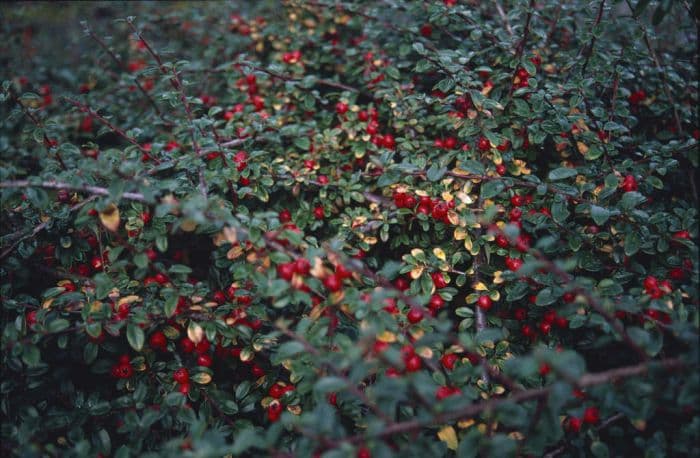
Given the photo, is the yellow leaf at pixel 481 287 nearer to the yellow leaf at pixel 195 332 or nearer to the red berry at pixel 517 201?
the red berry at pixel 517 201

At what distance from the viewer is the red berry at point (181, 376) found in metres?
1.50

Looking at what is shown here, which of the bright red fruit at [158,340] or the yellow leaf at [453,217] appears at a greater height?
the yellow leaf at [453,217]

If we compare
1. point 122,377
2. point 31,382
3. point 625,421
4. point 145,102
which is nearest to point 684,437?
point 625,421

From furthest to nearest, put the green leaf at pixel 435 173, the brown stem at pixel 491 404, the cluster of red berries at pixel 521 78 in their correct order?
1. the cluster of red berries at pixel 521 78
2. the green leaf at pixel 435 173
3. the brown stem at pixel 491 404

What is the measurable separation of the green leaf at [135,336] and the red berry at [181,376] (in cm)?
19

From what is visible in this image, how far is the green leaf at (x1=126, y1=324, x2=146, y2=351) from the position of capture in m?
1.36

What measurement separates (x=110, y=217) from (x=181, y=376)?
55cm

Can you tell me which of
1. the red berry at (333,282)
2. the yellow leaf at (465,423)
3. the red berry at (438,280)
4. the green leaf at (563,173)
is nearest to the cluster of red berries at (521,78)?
the green leaf at (563,173)

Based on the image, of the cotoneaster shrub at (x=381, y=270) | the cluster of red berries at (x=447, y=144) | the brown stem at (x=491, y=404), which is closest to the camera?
the brown stem at (x=491, y=404)

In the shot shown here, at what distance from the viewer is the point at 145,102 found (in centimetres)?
299

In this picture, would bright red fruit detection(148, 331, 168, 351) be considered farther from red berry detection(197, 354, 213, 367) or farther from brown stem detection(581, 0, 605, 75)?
brown stem detection(581, 0, 605, 75)

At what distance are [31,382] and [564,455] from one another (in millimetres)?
1622

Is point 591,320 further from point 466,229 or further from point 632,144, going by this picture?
point 632,144

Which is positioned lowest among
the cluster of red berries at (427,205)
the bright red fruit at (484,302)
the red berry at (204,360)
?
the red berry at (204,360)
